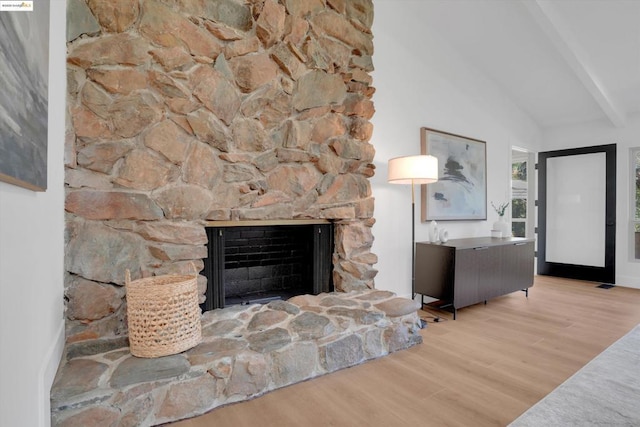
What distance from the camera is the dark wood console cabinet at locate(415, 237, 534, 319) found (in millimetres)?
3125

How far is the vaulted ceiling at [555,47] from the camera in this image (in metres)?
3.16

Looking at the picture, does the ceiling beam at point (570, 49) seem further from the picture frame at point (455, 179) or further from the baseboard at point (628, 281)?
the baseboard at point (628, 281)

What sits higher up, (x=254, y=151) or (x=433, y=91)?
(x=433, y=91)

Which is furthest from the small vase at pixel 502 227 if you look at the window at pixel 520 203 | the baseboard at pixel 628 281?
the baseboard at pixel 628 281

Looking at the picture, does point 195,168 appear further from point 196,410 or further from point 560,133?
point 560,133

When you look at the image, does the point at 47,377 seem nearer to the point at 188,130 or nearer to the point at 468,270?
the point at 188,130

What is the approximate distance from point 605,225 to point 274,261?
16.2 ft

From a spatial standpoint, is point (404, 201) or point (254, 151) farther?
point (404, 201)

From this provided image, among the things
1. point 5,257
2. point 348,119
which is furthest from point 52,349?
point 348,119

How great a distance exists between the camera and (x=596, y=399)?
1.77 meters

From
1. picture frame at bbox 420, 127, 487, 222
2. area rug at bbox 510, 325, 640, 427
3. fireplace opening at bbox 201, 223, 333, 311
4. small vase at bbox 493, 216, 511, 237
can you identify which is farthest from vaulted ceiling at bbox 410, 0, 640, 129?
area rug at bbox 510, 325, 640, 427

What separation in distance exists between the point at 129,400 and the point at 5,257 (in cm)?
97

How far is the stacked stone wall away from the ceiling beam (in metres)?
1.91

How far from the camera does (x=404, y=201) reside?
344cm
